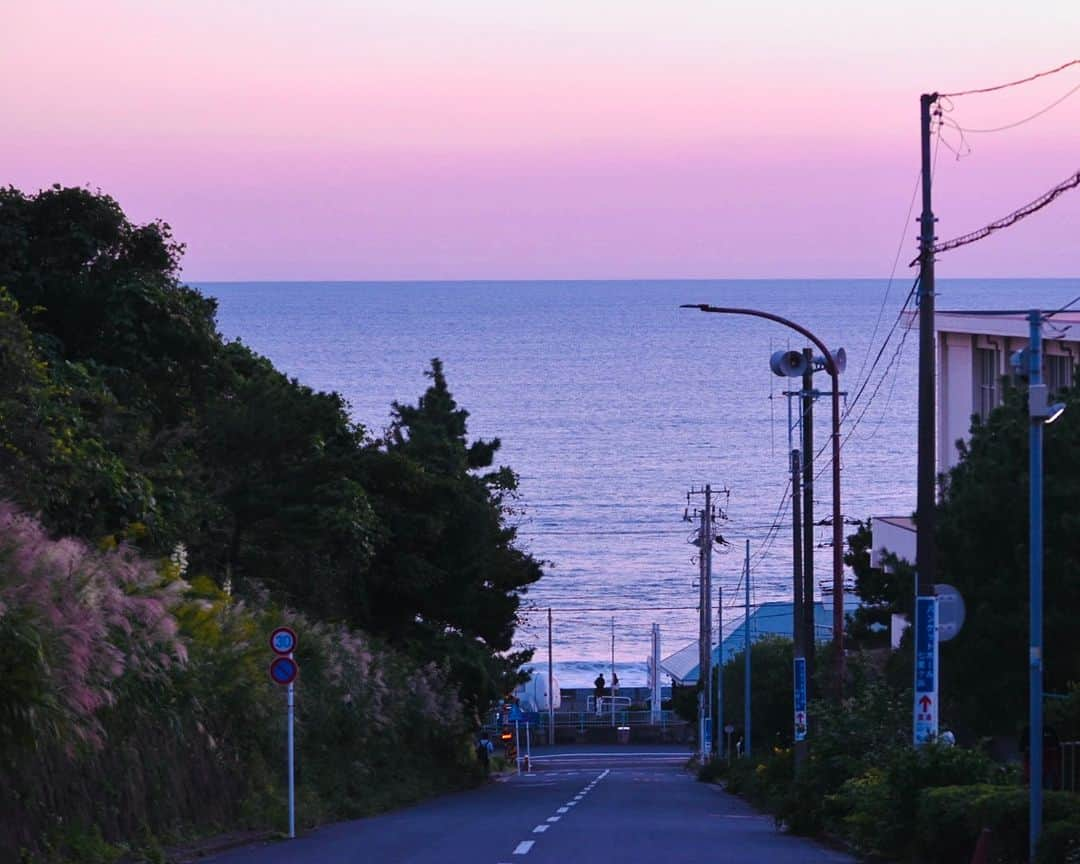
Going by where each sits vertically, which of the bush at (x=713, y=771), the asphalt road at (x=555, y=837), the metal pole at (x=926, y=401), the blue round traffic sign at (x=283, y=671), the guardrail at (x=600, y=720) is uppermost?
the metal pole at (x=926, y=401)

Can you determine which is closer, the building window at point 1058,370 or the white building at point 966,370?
the building window at point 1058,370

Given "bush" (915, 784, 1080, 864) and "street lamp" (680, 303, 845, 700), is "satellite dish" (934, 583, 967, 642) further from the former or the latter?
"street lamp" (680, 303, 845, 700)

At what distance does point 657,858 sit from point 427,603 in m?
28.6

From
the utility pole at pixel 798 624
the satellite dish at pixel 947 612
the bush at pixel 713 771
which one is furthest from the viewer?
the bush at pixel 713 771

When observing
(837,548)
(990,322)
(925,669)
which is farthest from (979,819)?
(990,322)

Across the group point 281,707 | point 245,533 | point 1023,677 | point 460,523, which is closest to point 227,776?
point 281,707

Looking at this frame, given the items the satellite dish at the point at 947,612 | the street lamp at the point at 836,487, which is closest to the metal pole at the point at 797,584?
the street lamp at the point at 836,487

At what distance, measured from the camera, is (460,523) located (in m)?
45.2

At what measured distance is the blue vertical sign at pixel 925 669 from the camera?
746 inches

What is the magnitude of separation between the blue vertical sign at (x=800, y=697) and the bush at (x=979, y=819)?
1328 centimetres

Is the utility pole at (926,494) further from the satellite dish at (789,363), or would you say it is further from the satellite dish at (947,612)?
the satellite dish at (789,363)

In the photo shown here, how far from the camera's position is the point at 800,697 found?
3000 centimetres

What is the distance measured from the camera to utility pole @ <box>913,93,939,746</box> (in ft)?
62.3

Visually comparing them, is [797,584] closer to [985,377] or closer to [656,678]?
[985,377]
